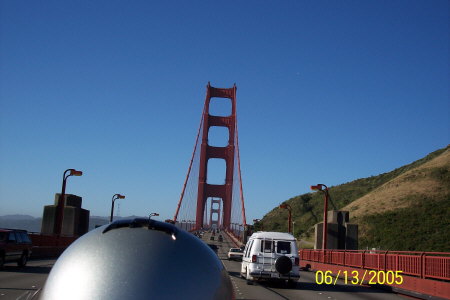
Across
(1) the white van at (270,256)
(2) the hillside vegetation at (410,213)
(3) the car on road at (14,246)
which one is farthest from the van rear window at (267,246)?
(2) the hillside vegetation at (410,213)

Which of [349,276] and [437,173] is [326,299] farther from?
[437,173]

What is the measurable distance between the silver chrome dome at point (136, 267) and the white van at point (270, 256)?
12238 mm

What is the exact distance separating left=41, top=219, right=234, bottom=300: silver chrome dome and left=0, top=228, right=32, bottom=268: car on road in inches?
620

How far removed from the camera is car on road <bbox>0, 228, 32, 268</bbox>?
58.8 ft

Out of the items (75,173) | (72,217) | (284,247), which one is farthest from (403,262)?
(72,217)

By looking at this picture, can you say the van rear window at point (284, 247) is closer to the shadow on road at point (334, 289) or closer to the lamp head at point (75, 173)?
the shadow on road at point (334, 289)

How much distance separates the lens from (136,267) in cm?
331

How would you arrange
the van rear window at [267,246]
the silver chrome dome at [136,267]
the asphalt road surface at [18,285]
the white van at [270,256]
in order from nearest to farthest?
the silver chrome dome at [136,267], the asphalt road surface at [18,285], the white van at [270,256], the van rear window at [267,246]

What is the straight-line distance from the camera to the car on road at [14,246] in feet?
58.8

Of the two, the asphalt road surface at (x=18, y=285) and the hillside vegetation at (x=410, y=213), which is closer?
the asphalt road surface at (x=18, y=285)

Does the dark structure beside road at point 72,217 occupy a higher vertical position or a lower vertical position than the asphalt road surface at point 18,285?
higher

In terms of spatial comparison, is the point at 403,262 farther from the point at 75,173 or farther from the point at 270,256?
the point at 75,173

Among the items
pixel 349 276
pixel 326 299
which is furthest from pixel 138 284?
pixel 349 276

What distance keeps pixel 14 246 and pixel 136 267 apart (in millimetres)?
16935
